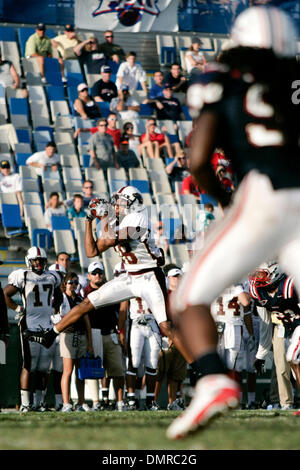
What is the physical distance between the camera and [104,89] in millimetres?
16078

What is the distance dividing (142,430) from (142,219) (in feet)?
14.4

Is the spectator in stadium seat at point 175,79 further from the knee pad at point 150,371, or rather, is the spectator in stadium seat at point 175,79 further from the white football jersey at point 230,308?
the knee pad at point 150,371

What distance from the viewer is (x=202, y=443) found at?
3.52m

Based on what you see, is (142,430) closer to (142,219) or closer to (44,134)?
(142,219)

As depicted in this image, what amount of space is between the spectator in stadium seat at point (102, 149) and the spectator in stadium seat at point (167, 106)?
206cm

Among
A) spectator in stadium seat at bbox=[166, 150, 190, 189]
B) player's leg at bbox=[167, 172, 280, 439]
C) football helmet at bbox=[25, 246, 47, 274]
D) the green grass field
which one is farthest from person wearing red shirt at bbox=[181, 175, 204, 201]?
player's leg at bbox=[167, 172, 280, 439]

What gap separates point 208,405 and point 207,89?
1.29m

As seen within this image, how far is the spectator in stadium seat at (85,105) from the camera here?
50.2 ft

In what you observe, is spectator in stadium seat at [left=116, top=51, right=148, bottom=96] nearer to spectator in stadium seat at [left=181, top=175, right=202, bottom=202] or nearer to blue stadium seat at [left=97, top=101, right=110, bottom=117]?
blue stadium seat at [left=97, top=101, right=110, bottom=117]

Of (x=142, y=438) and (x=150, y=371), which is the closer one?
(x=142, y=438)

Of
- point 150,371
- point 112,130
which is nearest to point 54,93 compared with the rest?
point 112,130

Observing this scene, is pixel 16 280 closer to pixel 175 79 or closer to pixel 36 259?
pixel 36 259

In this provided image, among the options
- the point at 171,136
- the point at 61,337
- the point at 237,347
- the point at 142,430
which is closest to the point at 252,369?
the point at 237,347

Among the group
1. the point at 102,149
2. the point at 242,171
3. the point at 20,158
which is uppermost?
the point at 102,149
